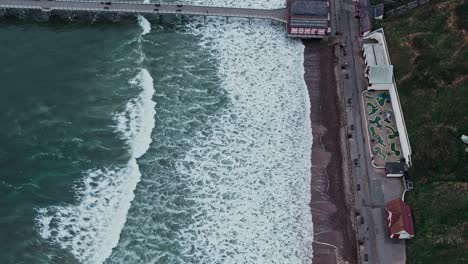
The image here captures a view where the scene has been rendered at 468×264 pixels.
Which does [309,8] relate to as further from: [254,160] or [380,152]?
[254,160]

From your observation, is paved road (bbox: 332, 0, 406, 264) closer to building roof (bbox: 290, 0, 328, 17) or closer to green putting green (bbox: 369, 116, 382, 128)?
green putting green (bbox: 369, 116, 382, 128)

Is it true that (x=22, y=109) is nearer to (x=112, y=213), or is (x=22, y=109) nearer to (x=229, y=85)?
(x=112, y=213)

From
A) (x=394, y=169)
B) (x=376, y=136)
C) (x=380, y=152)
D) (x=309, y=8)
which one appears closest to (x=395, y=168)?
(x=394, y=169)

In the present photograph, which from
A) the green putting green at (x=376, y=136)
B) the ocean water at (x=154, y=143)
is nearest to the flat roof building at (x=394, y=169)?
the green putting green at (x=376, y=136)

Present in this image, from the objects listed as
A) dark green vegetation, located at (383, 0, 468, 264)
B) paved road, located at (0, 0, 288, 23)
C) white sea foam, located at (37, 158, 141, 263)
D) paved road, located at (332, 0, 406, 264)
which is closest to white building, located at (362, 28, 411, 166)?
dark green vegetation, located at (383, 0, 468, 264)

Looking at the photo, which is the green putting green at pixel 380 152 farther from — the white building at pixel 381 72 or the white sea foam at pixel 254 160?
the white sea foam at pixel 254 160

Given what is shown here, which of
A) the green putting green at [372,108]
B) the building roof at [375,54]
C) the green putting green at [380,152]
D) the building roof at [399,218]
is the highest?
the building roof at [375,54]

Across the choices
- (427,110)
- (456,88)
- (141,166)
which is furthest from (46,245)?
(456,88)

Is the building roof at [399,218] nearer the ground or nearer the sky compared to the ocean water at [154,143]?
nearer the ground
